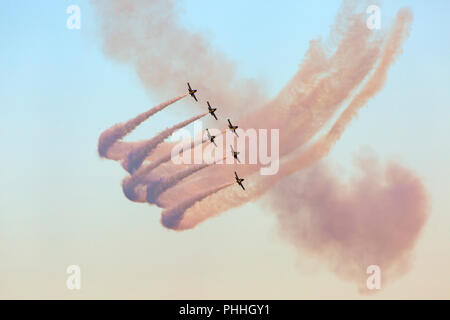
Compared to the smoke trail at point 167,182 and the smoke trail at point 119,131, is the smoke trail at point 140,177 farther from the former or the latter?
the smoke trail at point 119,131

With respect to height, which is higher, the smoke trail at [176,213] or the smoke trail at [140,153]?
the smoke trail at [140,153]

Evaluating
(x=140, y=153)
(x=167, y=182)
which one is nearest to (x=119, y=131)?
(x=140, y=153)

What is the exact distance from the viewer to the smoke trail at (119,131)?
229ft

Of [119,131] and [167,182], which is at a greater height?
[119,131]

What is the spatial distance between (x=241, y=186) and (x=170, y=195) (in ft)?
33.3

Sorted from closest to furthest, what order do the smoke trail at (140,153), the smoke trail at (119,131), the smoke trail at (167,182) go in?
the smoke trail at (119,131) → the smoke trail at (167,182) → the smoke trail at (140,153)

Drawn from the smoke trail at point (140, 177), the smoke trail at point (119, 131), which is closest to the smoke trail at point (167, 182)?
the smoke trail at point (140, 177)

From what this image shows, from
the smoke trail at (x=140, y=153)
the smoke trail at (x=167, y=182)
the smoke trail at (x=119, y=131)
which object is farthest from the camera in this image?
the smoke trail at (x=140, y=153)

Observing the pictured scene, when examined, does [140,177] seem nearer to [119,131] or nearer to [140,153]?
[140,153]

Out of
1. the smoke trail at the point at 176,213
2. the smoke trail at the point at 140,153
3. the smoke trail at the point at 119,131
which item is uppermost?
the smoke trail at the point at 119,131

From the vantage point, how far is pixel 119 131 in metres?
72.4

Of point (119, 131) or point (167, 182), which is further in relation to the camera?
point (119, 131)
